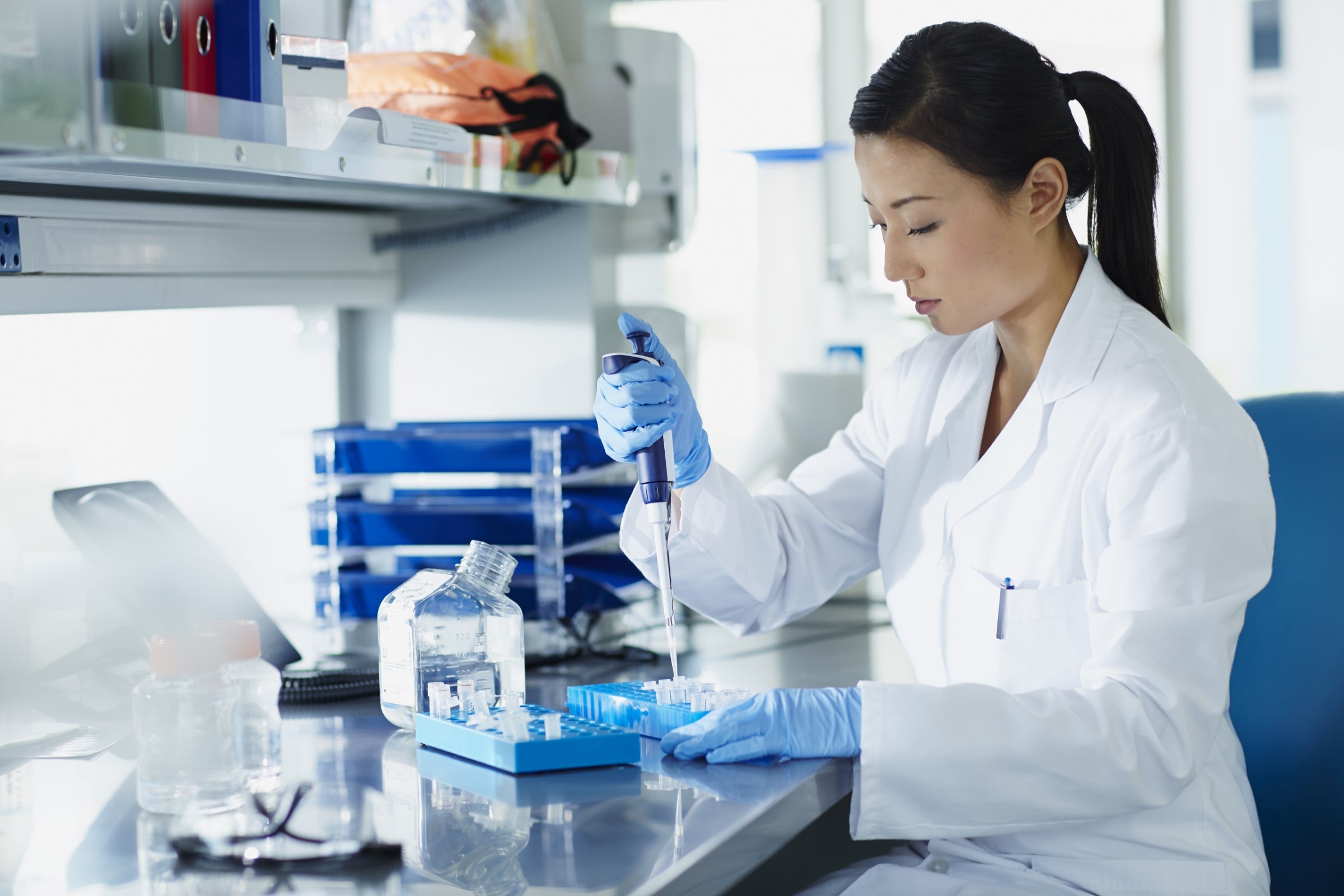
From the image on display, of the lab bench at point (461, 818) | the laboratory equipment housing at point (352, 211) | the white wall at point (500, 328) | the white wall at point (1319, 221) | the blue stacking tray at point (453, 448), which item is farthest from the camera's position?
the white wall at point (1319, 221)

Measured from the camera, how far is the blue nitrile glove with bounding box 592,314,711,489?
1.25 m

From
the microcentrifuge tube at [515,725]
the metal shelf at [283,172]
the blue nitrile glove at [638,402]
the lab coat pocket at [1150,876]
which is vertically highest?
the metal shelf at [283,172]

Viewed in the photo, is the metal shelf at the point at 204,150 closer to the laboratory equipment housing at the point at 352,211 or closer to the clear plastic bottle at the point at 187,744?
the laboratory equipment housing at the point at 352,211

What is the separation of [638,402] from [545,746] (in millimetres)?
354

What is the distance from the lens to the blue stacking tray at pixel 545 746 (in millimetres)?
1056

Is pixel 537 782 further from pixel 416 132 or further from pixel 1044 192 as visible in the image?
pixel 1044 192

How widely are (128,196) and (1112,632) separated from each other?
112 cm

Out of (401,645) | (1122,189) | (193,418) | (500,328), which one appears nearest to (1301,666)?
(1122,189)

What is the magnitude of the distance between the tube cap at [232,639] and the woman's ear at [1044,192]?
84 centimetres

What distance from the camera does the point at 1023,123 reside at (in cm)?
126

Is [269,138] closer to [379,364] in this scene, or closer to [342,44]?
[342,44]

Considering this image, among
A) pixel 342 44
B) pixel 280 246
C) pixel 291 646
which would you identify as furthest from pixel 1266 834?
pixel 280 246

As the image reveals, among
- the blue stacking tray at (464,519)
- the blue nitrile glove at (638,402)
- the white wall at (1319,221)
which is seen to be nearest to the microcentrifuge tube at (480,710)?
the blue nitrile glove at (638,402)

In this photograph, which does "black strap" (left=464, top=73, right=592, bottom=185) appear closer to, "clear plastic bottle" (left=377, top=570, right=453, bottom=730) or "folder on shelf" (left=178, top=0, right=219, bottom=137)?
"folder on shelf" (left=178, top=0, right=219, bottom=137)
